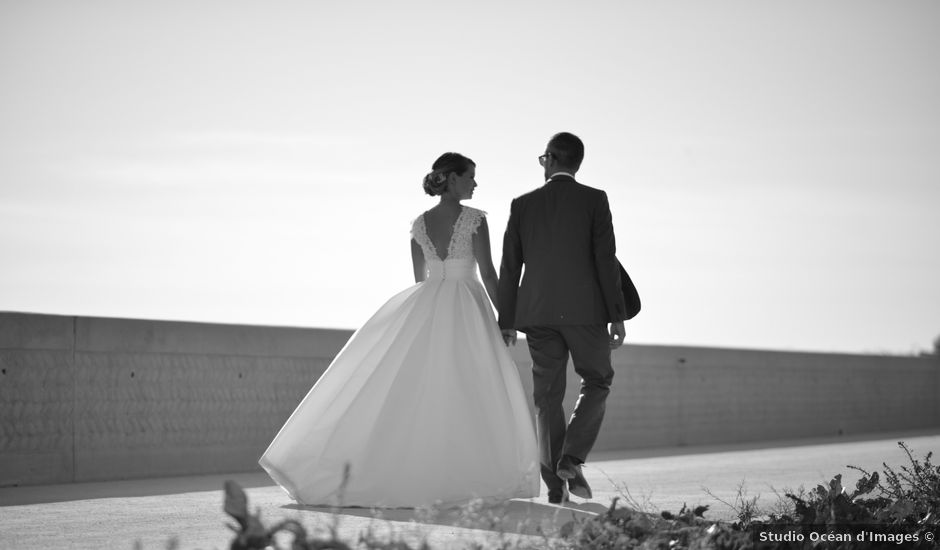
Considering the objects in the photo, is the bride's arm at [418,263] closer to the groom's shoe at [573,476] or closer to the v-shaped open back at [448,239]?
the v-shaped open back at [448,239]

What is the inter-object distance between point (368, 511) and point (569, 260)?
1.88 meters

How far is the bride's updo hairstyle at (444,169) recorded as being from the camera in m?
7.81

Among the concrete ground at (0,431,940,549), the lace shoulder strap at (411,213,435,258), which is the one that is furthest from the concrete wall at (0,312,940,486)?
the lace shoulder strap at (411,213,435,258)

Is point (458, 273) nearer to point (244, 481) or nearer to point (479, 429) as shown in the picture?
point (479, 429)

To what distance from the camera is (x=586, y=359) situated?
24.2ft

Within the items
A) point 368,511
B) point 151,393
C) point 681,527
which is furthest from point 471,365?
point 151,393

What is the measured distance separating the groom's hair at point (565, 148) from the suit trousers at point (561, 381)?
0.97 m

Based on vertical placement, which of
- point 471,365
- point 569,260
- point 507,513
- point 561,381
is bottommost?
point 507,513

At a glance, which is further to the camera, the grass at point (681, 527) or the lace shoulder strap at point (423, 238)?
the lace shoulder strap at point (423, 238)

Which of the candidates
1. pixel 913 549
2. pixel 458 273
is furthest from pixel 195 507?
pixel 913 549

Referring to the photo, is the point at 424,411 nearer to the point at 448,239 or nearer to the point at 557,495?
the point at 557,495

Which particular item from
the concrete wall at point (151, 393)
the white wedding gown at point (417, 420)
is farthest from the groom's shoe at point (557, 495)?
the concrete wall at point (151, 393)

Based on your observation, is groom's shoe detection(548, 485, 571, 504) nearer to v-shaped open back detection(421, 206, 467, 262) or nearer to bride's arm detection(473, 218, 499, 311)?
bride's arm detection(473, 218, 499, 311)

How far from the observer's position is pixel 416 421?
276 inches
